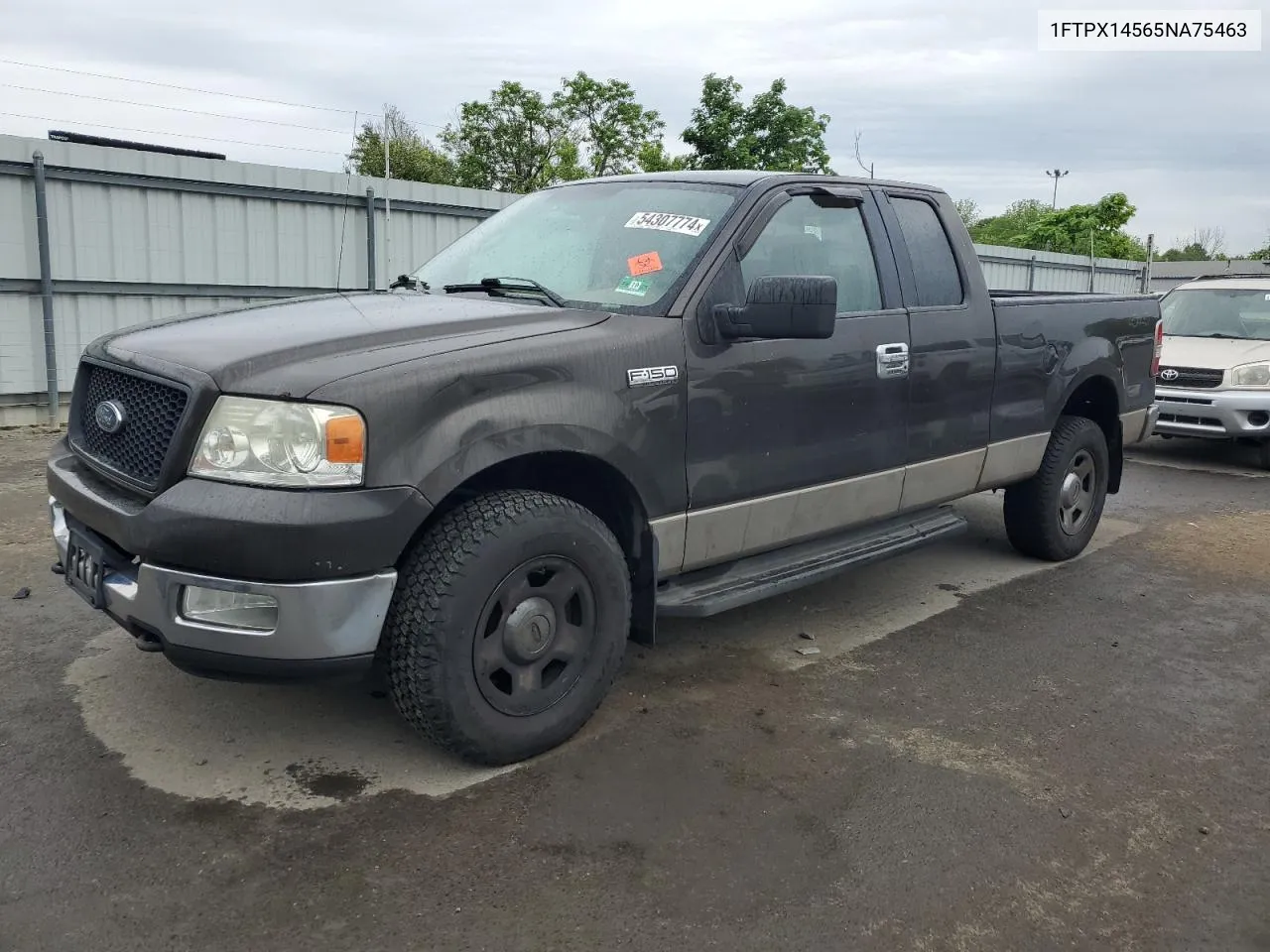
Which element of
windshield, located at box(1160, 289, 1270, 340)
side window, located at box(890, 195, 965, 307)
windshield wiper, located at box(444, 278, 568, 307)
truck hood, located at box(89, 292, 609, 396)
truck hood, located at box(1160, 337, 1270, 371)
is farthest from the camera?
windshield, located at box(1160, 289, 1270, 340)

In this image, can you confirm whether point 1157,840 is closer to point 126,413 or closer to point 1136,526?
point 126,413

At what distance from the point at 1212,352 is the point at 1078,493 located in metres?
4.95

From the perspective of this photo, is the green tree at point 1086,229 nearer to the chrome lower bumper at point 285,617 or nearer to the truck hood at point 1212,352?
the truck hood at point 1212,352

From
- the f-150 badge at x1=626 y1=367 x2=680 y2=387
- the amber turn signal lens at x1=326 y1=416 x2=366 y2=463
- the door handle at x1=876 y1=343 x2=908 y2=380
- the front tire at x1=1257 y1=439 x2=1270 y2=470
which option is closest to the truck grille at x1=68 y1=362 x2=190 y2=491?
the amber turn signal lens at x1=326 y1=416 x2=366 y2=463

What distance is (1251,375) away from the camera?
9.41 meters

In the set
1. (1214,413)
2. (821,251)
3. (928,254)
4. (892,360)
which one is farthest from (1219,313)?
(821,251)

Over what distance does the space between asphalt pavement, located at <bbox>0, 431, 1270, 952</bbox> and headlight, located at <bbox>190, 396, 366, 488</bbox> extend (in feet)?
3.21

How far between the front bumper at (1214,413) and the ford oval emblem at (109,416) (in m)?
8.55

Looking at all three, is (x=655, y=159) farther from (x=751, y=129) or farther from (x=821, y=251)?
(x=821, y=251)

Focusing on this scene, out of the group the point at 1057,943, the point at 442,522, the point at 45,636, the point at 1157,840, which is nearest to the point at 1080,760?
the point at 1157,840

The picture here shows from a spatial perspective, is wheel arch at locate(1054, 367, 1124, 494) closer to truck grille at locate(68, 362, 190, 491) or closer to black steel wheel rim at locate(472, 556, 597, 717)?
black steel wheel rim at locate(472, 556, 597, 717)

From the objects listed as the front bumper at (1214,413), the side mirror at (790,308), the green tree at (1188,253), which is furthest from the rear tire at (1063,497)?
the green tree at (1188,253)

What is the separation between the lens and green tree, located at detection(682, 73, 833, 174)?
1174 inches

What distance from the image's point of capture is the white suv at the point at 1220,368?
30.7 feet
